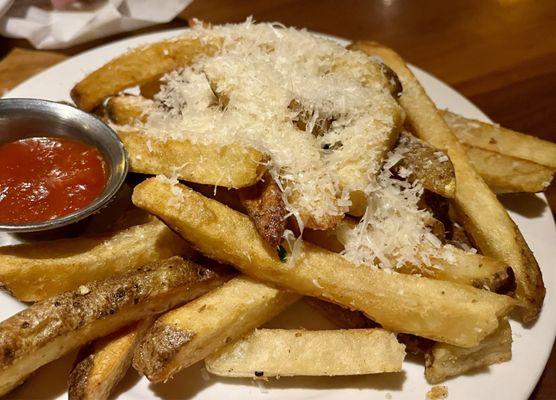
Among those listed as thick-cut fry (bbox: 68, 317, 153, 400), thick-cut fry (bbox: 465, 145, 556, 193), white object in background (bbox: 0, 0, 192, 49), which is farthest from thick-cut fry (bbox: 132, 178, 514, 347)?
white object in background (bbox: 0, 0, 192, 49)

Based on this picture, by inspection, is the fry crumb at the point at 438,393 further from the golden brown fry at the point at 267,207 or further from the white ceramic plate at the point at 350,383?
the golden brown fry at the point at 267,207

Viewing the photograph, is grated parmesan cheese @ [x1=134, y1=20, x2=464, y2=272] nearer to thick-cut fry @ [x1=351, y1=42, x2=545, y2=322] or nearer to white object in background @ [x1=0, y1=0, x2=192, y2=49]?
thick-cut fry @ [x1=351, y1=42, x2=545, y2=322]

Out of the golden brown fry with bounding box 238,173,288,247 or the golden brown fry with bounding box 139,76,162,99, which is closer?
the golden brown fry with bounding box 238,173,288,247

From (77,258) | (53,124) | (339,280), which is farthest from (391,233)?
(53,124)

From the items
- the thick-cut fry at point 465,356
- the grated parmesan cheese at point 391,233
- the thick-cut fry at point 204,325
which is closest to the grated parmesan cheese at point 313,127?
the grated parmesan cheese at point 391,233

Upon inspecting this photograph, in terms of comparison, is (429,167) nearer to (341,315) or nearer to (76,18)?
(341,315)

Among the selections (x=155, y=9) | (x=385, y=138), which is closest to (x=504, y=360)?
(x=385, y=138)
